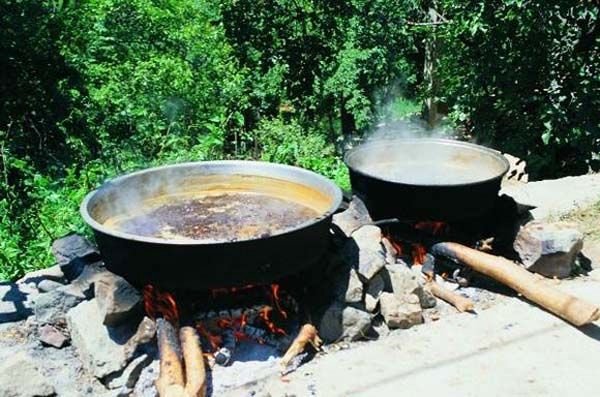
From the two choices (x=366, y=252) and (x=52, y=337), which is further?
(x=366, y=252)

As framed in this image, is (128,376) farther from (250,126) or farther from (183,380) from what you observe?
(250,126)

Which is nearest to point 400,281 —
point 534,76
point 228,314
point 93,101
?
point 228,314

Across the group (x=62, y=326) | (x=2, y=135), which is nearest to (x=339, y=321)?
(x=62, y=326)

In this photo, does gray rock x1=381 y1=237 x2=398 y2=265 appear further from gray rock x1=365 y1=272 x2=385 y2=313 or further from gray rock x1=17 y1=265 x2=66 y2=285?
gray rock x1=17 y1=265 x2=66 y2=285

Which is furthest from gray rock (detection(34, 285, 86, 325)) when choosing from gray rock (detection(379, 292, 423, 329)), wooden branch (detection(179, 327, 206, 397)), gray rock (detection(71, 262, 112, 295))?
gray rock (detection(379, 292, 423, 329))

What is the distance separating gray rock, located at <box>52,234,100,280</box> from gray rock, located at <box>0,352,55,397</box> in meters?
0.77

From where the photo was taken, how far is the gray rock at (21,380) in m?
3.39

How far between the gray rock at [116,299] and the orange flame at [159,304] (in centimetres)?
5

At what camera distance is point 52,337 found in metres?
3.91

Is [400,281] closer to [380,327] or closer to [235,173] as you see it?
[380,327]

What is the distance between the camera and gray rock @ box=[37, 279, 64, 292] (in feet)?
14.0

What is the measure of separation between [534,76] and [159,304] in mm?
4614

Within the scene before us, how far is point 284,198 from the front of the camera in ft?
14.5

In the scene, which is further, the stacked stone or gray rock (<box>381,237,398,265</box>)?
gray rock (<box>381,237,398,265</box>)
